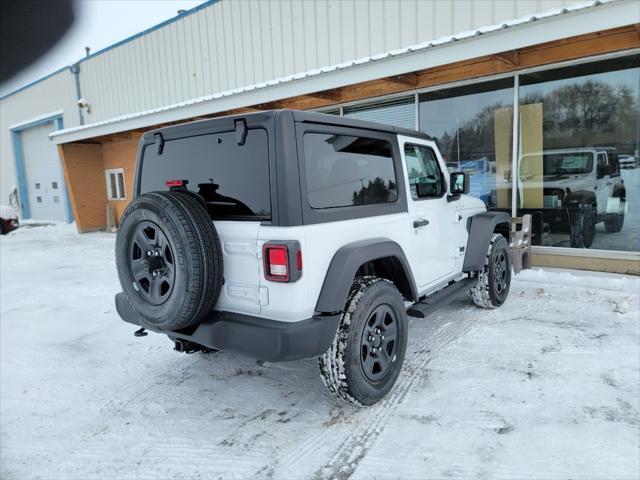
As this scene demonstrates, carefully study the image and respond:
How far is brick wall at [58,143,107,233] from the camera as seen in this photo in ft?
45.9

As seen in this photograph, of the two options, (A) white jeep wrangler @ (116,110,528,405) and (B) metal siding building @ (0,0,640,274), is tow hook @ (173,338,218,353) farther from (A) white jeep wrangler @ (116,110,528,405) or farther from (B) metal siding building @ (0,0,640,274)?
(B) metal siding building @ (0,0,640,274)

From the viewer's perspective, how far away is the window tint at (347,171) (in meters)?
2.74

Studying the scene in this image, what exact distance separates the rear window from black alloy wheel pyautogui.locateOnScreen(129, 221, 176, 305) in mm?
379

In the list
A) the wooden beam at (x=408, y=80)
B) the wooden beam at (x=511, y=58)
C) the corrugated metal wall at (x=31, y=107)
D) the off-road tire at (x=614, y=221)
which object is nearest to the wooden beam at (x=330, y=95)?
the wooden beam at (x=408, y=80)

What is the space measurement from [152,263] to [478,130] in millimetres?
6424

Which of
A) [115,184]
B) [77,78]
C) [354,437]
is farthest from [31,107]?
[354,437]

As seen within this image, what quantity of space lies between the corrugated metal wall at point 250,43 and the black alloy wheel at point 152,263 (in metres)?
6.61

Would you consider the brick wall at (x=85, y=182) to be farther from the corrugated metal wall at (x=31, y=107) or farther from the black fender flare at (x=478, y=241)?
the black fender flare at (x=478, y=241)

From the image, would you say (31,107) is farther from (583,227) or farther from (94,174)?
(583,227)

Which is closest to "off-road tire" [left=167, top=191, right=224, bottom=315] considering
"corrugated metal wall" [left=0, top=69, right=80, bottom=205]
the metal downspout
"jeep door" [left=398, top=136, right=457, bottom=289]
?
"jeep door" [left=398, top=136, right=457, bottom=289]

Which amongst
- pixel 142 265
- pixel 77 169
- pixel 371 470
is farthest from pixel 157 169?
pixel 77 169

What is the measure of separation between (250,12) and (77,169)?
25.6ft

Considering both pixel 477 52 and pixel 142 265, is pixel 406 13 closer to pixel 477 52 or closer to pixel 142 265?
pixel 477 52

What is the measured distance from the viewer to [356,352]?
110 inches
